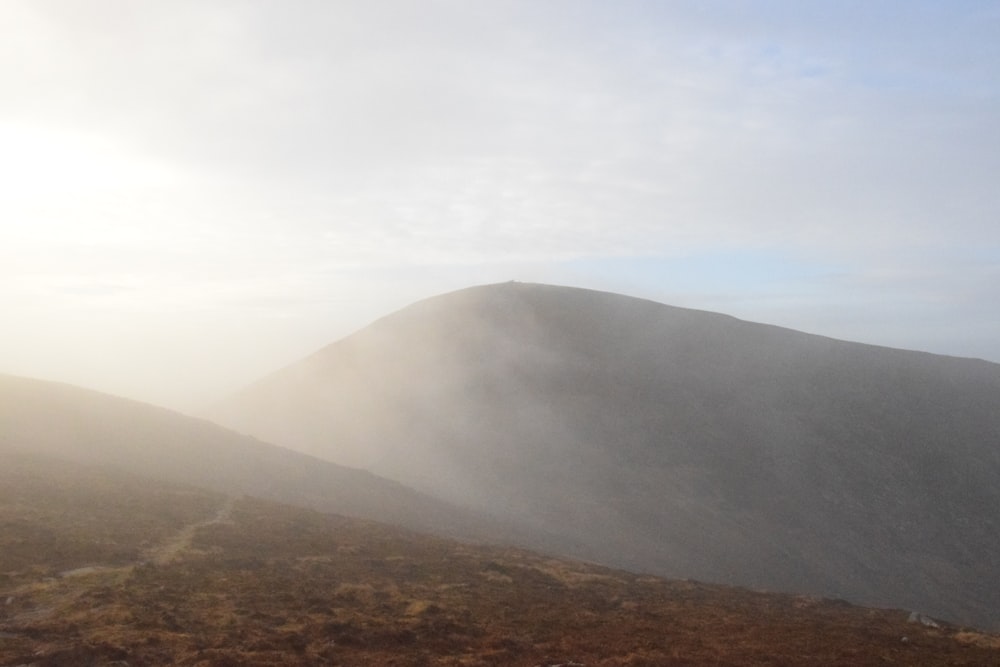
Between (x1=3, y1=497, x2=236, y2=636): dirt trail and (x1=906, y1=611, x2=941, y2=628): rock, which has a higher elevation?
(x1=906, y1=611, x2=941, y2=628): rock

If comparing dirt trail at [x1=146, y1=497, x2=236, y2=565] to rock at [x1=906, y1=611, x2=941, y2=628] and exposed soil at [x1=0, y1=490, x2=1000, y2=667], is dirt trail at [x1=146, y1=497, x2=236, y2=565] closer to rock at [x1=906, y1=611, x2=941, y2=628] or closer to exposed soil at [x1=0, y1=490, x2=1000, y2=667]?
exposed soil at [x1=0, y1=490, x2=1000, y2=667]

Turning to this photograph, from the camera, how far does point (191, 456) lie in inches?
2030

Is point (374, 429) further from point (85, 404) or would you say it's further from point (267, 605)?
point (267, 605)

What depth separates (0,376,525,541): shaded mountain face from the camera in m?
46.7

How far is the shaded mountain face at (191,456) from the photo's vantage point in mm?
46719

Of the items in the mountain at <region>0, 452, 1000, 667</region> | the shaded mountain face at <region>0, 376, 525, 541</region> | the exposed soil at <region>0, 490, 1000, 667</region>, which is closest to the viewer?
the exposed soil at <region>0, 490, 1000, 667</region>

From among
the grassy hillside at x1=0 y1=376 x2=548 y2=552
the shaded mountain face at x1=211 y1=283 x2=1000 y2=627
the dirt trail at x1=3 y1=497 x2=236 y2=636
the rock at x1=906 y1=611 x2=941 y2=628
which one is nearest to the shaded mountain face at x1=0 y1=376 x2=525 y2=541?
the grassy hillside at x1=0 y1=376 x2=548 y2=552

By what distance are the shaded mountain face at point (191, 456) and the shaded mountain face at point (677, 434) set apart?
1211 cm

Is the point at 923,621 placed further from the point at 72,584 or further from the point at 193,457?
the point at 193,457

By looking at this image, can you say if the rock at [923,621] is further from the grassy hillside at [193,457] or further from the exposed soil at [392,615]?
the grassy hillside at [193,457]

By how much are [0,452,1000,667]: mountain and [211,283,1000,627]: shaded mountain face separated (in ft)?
81.1

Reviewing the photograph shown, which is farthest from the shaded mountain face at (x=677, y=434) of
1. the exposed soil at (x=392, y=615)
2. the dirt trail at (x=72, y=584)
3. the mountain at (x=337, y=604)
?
the dirt trail at (x=72, y=584)

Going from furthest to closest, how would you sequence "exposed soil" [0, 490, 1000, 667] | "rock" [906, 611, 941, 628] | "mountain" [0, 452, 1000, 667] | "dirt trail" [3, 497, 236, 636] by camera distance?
1. "rock" [906, 611, 941, 628]
2. "dirt trail" [3, 497, 236, 636]
3. "mountain" [0, 452, 1000, 667]
4. "exposed soil" [0, 490, 1000, 667]

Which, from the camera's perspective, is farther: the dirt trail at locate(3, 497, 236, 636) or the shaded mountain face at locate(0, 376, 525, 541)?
the shaded mountain face at locate(0, 376, 525, 541)
